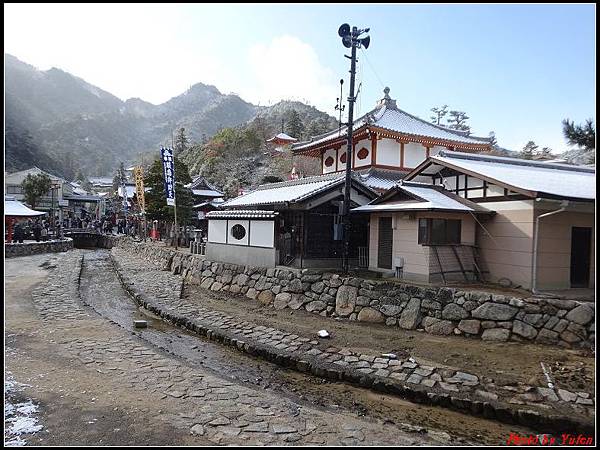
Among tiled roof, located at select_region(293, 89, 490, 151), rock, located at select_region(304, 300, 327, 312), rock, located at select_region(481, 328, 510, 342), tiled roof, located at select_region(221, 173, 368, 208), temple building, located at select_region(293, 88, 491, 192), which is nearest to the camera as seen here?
rock, located at select_region(481, 328, 510, 342)

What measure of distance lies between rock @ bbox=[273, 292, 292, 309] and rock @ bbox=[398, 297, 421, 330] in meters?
4.62

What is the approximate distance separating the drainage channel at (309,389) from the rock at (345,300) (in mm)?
3769

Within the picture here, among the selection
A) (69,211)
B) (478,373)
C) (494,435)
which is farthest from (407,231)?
(69,211)

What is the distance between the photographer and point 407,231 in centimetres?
1342

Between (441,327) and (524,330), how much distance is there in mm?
2059

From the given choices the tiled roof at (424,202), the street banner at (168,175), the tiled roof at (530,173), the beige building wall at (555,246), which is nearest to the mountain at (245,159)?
the street banner at (168,175)

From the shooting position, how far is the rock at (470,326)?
34.3 feet

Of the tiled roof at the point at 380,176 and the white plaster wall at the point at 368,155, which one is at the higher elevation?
the white plaster wall at the point at 368,155

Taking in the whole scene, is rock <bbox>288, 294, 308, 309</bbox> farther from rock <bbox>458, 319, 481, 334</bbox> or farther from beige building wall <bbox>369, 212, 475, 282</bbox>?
rock <bbox>458, 319, 481, 334</bbox>

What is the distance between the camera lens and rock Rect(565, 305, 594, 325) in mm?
9352

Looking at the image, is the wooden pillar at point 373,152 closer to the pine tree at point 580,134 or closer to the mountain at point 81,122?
the pine tree at point 580,134

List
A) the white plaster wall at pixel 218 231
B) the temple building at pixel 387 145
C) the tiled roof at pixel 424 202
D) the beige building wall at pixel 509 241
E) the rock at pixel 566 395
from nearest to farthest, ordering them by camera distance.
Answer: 1. the rock at pixel 566 395
2. the beige building wall at pixel 509 241
3. the tiled roof at pixel 424 202
4. the white plaster wall at pixel 218 231
5. the temple building at pixel 387 145

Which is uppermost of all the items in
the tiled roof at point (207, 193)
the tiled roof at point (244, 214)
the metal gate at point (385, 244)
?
the tiled roof at point (207, 193)

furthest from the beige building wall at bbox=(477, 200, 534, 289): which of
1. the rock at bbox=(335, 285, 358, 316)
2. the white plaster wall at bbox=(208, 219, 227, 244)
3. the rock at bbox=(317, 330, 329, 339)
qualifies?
the white plaster wall at bbox=(208, 219, 227, 244)
